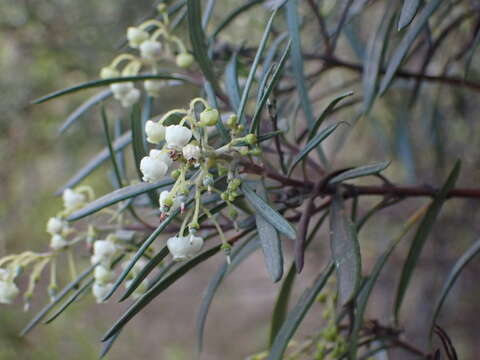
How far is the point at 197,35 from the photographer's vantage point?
1.90 feet

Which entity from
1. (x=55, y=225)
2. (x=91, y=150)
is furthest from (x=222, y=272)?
(x=91, y=150)

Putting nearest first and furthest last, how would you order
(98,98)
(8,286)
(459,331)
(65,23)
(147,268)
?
(147,268) → (8,286) → (98,98) → (65,23) → (459,331)

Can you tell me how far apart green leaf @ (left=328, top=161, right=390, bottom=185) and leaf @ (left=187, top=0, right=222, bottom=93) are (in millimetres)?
192

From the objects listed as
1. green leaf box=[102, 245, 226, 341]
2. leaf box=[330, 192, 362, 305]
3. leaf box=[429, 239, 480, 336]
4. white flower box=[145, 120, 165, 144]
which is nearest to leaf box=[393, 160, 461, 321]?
leaf box=[429, 239, 480, 336]

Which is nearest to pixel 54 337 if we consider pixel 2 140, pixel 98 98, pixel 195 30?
pixel 2 140

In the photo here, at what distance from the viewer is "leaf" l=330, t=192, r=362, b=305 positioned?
0.48m

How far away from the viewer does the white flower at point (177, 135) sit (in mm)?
439

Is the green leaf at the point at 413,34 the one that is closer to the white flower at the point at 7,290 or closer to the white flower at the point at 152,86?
the white flower at the point at 152,86

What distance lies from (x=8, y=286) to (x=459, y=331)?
2200 mm

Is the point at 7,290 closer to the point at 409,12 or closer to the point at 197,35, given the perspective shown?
the point at 197,35

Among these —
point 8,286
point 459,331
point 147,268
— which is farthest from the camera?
point 459,331

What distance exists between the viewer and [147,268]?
49 cm

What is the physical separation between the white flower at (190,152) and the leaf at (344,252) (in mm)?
182

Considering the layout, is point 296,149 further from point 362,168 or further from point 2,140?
point 2,140
